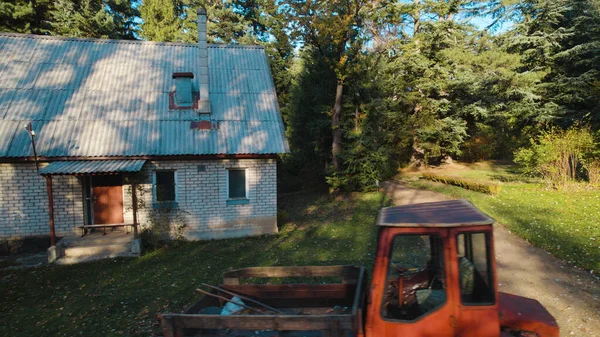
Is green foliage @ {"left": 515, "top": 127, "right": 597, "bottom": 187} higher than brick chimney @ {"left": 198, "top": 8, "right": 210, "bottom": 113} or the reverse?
the reverse

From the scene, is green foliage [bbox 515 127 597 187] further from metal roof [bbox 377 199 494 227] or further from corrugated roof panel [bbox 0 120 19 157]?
corrugated roof panel [bbox 0 120 19 157]

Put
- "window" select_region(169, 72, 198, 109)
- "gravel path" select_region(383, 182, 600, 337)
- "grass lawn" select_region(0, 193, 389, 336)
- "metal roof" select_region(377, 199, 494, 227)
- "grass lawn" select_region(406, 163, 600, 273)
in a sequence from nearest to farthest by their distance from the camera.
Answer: "metal roof" select_region(377, 199, 494, 227), "gravel path" select_region(383, 182, 600, 337), "grass lawn" select_region(0, 193, 389, 336), "grass lawn" select_region(406, 163, 600, 273), "window" select_region(169, 72, 198, 109)

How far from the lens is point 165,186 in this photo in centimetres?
1258

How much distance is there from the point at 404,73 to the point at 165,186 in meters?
19.2

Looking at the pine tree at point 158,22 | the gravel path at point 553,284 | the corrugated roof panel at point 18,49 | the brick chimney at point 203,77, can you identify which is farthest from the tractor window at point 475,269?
the pine tree at point 158,22

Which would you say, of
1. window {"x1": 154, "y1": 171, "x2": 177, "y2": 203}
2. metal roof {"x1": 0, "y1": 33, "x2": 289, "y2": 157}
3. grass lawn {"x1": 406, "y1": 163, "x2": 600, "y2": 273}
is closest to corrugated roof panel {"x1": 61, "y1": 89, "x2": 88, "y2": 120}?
metal roof {"x1": 0, "y1": 33, "x2": 289, "y2": 157}

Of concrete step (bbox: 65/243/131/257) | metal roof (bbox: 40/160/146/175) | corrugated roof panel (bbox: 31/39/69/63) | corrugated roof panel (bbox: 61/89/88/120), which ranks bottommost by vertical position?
concrete step (bbox: 65/243/131/257)

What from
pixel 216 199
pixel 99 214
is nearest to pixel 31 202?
pixel 99 214

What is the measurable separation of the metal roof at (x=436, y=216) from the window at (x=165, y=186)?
990 centimetres

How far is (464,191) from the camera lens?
17.7 meters

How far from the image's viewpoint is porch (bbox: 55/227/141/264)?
36.3ft

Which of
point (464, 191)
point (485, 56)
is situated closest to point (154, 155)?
point (464, 191)

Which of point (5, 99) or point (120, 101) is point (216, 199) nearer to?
point (120, 101)

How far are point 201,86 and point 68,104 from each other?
464 cm
